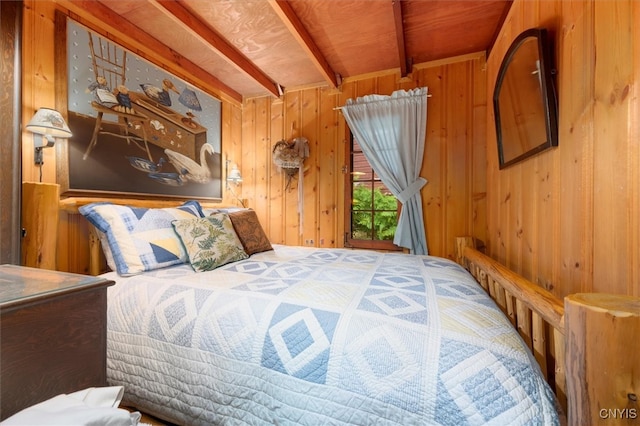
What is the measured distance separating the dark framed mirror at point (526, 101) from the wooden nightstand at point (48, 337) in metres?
1.77

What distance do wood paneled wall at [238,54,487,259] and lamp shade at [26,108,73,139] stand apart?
1.80 metres

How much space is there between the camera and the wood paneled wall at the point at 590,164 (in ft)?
2.27

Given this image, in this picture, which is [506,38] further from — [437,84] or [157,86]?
[157,86]

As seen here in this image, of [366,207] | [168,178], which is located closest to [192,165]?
[168,178]

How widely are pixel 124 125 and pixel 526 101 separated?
2550mm

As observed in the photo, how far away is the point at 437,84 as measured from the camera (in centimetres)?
239

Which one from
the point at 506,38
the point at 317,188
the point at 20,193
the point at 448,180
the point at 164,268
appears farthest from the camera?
the point at 317,188

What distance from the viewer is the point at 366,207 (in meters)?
2.66

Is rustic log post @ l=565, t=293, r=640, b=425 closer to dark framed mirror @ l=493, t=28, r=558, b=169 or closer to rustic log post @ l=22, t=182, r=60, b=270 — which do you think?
dark framed mirror @ l=493, t=28, r=558, b=169

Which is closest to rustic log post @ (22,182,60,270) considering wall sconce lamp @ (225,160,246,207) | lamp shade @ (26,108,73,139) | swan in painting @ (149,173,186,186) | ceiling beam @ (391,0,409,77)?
lamp shade @ (26,108,73,139)

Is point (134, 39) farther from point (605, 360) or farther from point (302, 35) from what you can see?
point (605, 360)

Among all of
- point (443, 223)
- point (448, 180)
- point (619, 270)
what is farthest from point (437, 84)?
point (619, 270)

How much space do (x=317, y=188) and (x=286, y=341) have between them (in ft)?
6.92

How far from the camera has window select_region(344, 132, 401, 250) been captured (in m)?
2.57
